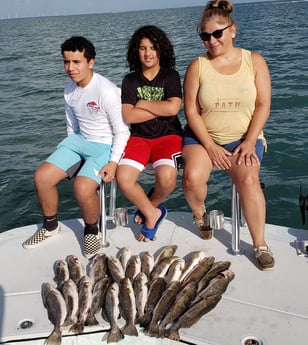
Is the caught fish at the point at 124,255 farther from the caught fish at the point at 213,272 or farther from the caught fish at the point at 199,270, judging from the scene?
the caught fish at the point at 213,272

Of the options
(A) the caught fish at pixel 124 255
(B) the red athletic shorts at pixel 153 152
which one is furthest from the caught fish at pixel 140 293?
(B) the red athletic shorts at pixel 153 152

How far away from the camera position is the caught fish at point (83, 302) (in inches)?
118

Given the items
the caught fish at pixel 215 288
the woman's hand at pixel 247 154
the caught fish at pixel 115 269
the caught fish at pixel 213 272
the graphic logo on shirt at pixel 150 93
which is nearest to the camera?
the caught fish at pixel 215 288

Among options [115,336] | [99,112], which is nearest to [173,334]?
[115,336]

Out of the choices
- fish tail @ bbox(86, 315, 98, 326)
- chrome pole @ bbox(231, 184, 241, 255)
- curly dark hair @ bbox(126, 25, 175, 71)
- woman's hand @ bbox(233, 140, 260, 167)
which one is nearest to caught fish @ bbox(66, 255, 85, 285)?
fish tail @ bbox(86, 315, 98, 326)

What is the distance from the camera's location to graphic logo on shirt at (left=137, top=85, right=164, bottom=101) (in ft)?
13.5

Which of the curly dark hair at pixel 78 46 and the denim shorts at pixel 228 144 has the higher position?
the curly dark hair at pixel 78 46

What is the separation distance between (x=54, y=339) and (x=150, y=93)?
7.25 ft

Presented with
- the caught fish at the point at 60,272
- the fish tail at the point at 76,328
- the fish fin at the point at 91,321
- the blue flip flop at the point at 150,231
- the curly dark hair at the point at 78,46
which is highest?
the curly dark hair at the point at 78,46

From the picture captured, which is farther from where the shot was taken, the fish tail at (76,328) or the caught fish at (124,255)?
the caught fish at (124,255)

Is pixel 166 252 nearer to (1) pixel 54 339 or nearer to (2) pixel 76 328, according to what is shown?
(2) pixel 76 328

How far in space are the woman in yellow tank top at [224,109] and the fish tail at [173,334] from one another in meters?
1.01

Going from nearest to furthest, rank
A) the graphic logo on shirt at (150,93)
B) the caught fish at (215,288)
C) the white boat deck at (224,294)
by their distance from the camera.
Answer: the white boat deck at (224,294) → the caught fish at (215,288) → the graphic logo on shirt at (150,93)

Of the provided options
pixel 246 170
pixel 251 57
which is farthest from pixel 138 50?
pixel 246 170
